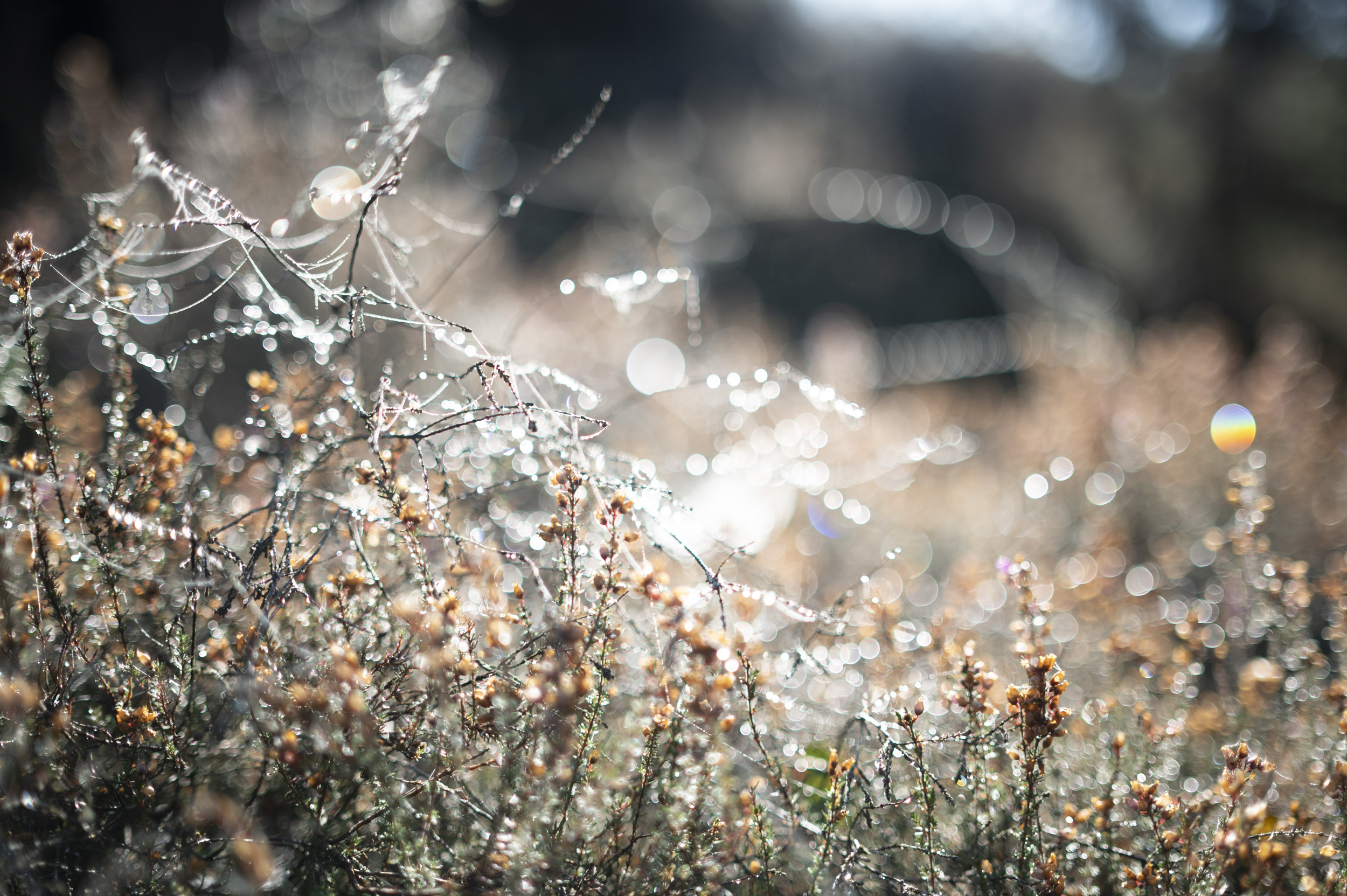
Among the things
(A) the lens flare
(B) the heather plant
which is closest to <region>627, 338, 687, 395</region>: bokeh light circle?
(A) the lens flare

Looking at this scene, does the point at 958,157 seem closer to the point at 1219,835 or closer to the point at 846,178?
the point at 846,178

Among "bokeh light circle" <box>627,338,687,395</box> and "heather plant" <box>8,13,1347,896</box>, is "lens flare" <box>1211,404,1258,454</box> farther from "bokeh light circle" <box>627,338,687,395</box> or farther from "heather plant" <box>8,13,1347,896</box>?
"bokeh light circle" <box>627,338,687,395</box>

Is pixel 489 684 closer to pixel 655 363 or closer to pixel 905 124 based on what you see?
pixel 655 363

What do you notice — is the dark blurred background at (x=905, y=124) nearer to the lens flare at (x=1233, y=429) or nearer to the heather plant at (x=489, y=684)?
the heather plant at (x=489, y=684)

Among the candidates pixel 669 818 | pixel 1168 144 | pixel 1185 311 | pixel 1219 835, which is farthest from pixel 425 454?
pixel 1168 144

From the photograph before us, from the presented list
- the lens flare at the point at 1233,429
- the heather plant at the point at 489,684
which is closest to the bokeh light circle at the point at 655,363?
the lens flare at the point at 1233,429
